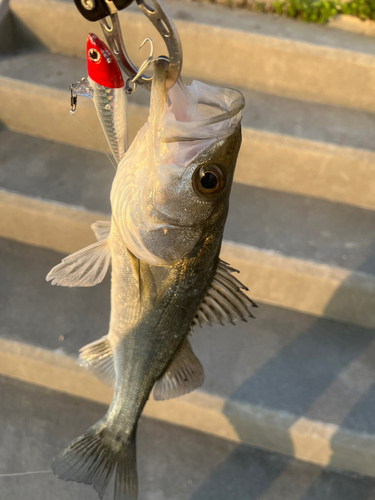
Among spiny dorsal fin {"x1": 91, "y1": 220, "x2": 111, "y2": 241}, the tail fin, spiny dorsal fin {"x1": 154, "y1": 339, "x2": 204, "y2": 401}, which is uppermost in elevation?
spiny dorsal fin {"x1": 91, "y1": 220, "x2": 111, "y2": 241}

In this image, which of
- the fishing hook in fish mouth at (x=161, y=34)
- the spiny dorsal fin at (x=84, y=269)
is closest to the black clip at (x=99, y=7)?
the fishing hook in fish mouth at (x=161, y=34)

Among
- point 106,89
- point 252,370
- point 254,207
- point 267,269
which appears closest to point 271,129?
point 254,207

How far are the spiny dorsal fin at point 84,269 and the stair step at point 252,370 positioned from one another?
0.79 m

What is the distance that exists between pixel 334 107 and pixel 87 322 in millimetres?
1724

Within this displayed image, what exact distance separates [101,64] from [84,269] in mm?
495

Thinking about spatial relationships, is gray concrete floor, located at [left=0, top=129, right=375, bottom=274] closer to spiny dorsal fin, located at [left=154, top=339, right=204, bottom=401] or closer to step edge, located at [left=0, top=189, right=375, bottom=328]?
step edge, located at [left=0, top=189, right=375, bottom=328]

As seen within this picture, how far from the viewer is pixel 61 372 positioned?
171 centimetres

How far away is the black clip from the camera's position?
21.1 inches

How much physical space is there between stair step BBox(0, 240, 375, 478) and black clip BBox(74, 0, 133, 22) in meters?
1.36

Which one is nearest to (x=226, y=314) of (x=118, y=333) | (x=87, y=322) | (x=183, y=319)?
(x=183, y=319)

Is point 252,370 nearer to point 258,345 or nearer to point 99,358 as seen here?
point 258,345

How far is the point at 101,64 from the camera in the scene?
0.62 meters

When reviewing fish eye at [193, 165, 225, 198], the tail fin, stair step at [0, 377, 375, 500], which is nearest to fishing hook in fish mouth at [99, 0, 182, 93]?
fish eye at [193, 165, 225, 198]

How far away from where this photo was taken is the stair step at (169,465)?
160 centimetres
